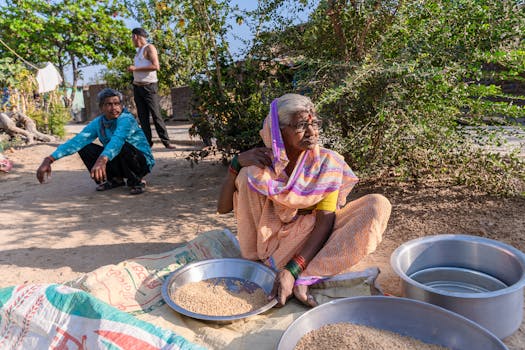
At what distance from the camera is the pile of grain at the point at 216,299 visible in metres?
2.17

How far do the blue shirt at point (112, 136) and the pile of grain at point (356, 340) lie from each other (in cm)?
285

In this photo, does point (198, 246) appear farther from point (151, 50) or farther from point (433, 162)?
point (151, 50)

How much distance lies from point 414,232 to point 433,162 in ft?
2.72

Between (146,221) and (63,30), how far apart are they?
15.4m

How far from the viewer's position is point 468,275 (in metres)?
2.35

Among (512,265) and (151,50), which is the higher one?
(151,50)

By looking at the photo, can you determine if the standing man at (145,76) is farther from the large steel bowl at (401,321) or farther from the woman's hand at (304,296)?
the large steel bowl at (401,321)

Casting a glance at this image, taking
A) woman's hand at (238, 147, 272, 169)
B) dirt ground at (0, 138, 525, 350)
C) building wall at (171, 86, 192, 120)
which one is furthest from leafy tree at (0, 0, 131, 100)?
woman's hand at (238, 147, 272, 169)

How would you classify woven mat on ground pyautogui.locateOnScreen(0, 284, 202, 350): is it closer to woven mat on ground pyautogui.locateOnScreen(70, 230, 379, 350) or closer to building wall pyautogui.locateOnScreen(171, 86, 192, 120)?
woven mat on ground pyautogui.locateOnScreen(70, 230, 379, 350)

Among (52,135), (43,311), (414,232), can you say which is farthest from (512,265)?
(52,135)

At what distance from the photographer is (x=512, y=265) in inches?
83.6

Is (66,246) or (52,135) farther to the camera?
(52,135)

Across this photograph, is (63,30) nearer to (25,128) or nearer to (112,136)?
(25,128)

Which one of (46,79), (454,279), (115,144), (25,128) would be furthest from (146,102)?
(46,79)
